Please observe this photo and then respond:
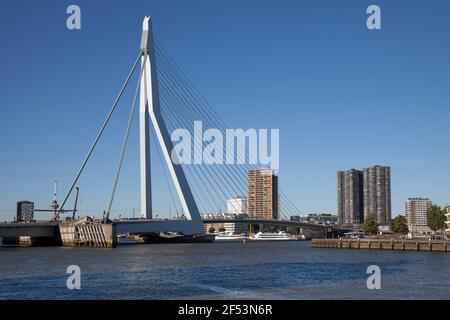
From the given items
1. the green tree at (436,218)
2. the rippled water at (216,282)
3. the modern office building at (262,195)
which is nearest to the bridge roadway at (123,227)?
the rippled water at (216,282)

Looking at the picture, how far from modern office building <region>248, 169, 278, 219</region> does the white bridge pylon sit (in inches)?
3881

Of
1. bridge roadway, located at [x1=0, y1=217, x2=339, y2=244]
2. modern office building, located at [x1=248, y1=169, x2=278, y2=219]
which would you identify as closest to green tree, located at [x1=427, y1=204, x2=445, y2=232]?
bridge roadway, located at [x1=0, y1=217, x2=339, y2=244]

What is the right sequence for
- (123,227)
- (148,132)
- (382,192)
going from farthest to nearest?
(382,192) < (123,227) < (148,132)

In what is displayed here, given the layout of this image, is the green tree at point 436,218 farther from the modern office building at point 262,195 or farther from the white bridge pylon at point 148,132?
the modern office building at point 262,195

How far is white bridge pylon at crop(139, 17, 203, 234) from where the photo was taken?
2442 inches

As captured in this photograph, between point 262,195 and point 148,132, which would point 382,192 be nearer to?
point 262,195

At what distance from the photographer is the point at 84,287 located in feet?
87.7

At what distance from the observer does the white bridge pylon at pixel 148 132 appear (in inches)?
2442

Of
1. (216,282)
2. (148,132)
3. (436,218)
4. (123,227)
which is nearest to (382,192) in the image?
(436,218)

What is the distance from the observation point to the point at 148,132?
6288 centimetres

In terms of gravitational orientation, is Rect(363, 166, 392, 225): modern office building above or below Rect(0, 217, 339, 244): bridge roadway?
above

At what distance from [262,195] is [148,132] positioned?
110m

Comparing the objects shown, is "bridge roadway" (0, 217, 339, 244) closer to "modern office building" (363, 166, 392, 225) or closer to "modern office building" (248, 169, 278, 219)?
"modern office building" (248, 169, 278, 219)
